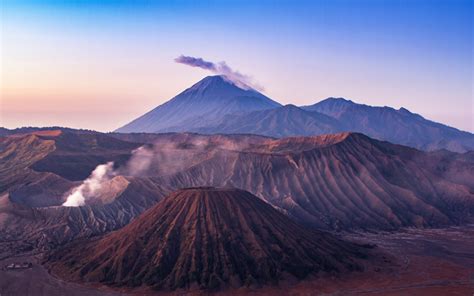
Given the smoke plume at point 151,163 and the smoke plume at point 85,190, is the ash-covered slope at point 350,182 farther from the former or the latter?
→ the smoke plume at point 85,190

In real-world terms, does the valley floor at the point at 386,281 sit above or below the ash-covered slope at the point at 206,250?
below

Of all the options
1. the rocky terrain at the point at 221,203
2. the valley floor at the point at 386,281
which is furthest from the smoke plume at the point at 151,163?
the valley floor at the point at 386,281

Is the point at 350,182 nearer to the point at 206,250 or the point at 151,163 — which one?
the point at 151,163

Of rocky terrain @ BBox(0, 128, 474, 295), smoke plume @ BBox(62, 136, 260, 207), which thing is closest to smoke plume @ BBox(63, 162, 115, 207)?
smoke plume @ BBox(62, 136, 260, 207)

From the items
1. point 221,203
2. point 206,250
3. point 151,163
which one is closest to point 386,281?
point 206,250

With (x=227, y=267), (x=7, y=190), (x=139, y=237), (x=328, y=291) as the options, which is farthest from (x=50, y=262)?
(x=7, y=190)

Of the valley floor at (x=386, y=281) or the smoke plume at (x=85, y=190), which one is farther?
the smoke plume at (x=85, y=190)
